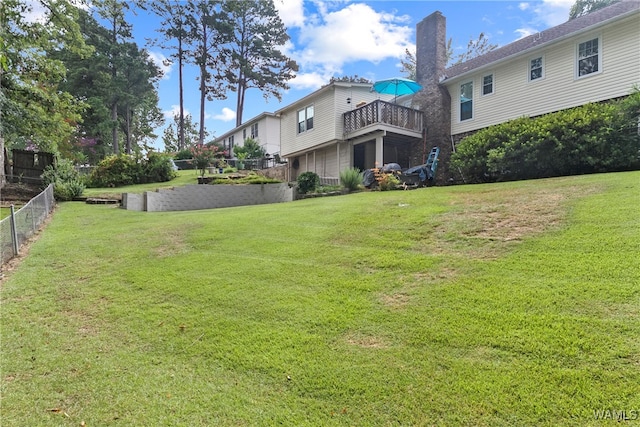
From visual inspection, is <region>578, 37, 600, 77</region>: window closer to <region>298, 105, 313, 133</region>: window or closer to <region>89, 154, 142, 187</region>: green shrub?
<region>298, 105, 313, 133</region>: window

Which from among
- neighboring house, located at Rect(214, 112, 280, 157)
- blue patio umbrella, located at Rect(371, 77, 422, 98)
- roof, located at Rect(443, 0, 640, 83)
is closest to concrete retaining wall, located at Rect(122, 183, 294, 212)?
blue patio umbrella, located at Rect(371, 77, 422, 98)

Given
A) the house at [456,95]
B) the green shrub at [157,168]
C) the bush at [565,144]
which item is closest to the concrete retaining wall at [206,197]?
the house at [456,95]

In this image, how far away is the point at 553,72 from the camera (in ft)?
43.1

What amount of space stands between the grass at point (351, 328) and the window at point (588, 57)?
8631mm

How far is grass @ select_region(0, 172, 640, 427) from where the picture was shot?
239 cm

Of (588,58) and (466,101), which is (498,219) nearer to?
(588,58)

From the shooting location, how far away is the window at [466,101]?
51.8 feet

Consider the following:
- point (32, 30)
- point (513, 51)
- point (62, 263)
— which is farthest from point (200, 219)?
point (513, 51)

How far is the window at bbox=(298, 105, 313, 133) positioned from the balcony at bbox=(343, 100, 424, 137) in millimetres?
3414

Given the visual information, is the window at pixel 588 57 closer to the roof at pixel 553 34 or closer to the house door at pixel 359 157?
the roof at pixel 553 34

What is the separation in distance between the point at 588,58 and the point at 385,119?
7.52 metres

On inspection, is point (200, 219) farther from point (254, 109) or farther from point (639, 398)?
point (254, 109)

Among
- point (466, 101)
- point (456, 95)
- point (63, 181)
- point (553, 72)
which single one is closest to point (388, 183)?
point (466, 101)

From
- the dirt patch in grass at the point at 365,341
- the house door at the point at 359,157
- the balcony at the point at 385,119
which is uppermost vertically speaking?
the balcony at the point at 385,119
